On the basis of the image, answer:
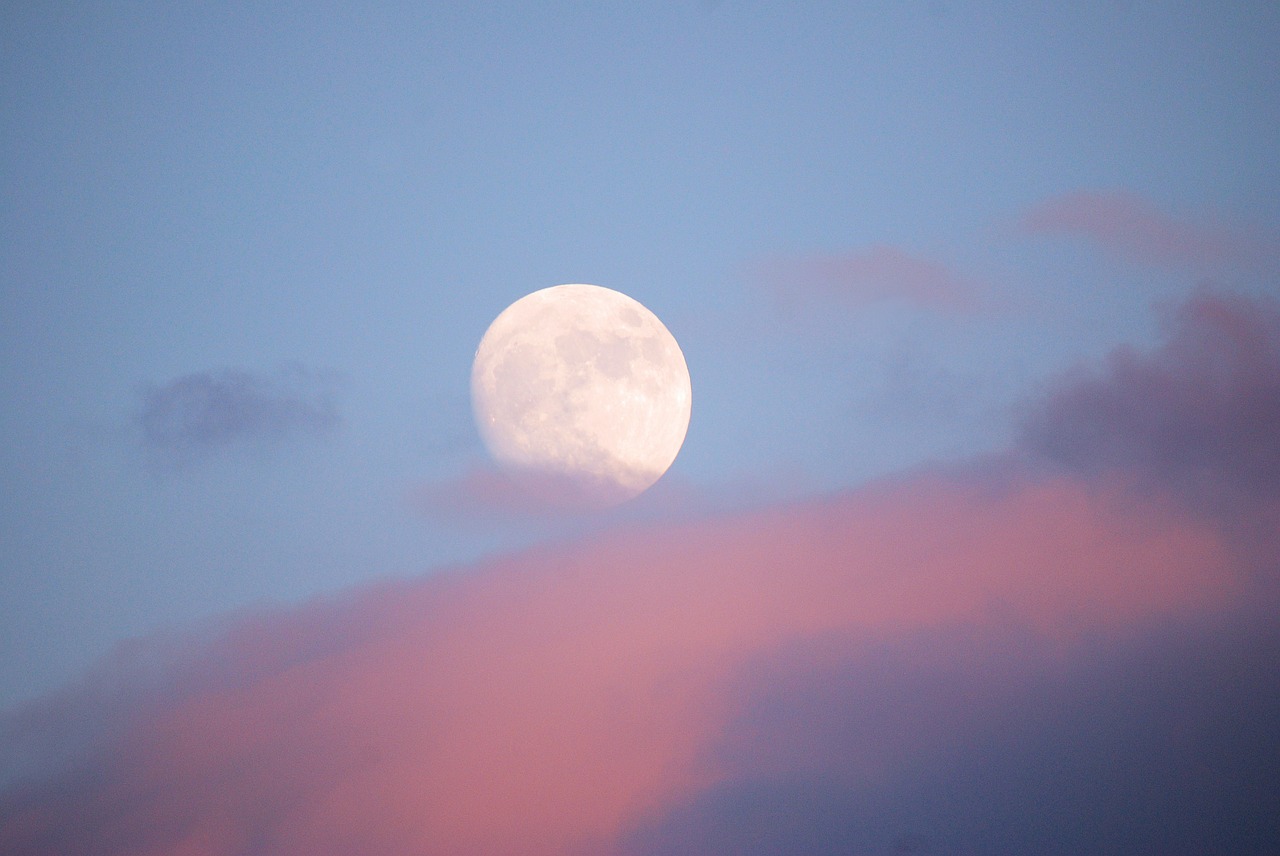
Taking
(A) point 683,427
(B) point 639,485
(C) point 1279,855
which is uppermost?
(A) point 683,427

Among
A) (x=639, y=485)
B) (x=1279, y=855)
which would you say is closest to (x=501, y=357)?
(x=639, y=485)

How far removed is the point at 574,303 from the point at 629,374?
5.89 meters

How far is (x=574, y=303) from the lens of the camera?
156 feet

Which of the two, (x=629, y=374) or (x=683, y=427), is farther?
(x=683, y=427)

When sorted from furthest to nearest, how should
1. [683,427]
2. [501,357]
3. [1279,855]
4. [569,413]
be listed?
[1279,855]
[683,427]
[501,357]
[569,413]

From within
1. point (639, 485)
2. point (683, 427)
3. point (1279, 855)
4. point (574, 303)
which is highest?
point (574, 303)

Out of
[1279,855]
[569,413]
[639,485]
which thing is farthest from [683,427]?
[1279,855]

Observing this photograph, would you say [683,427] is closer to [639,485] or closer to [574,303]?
[639,485]

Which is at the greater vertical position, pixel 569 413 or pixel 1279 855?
pixel 569 413

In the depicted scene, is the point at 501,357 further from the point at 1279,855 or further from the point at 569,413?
the point at 1279,855

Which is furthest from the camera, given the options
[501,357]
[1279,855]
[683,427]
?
[1279,855]

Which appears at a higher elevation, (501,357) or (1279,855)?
(501,357)

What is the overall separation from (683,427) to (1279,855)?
90.2 meters

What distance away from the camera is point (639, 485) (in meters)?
45.4
